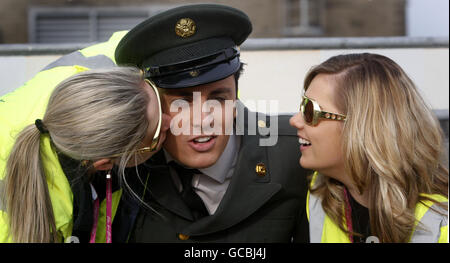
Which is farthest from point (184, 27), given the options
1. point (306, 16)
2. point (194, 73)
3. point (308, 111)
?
point (306, 16)

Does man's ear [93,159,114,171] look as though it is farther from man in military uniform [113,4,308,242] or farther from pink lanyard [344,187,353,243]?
pink lanyard [344,187,353,243]

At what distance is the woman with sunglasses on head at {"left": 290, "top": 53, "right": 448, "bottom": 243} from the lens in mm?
2088

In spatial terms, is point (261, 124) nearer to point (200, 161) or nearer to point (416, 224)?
point (200, 161)

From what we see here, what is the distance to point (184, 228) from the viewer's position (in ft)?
7.90

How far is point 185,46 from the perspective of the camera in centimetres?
233

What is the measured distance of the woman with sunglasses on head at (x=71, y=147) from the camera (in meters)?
2.00

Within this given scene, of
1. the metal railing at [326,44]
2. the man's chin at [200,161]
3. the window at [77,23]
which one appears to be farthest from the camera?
the window at [77,23]

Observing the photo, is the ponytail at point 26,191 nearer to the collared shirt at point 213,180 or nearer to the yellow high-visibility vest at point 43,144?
the yellow high-visibility vest at point 43,144

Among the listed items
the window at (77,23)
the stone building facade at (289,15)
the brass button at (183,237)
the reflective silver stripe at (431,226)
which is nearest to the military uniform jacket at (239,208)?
the brass button at (183,237)

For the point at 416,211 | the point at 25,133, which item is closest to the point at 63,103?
the point at 25,133

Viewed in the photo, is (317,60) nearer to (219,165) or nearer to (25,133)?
(219,165)

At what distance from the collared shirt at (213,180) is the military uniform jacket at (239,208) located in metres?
0.07
